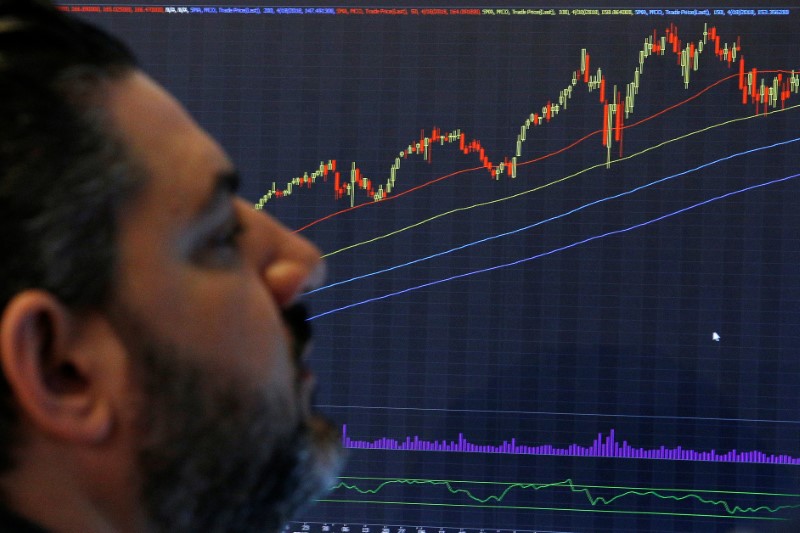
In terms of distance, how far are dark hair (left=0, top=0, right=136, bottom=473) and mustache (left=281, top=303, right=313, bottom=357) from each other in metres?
0.09

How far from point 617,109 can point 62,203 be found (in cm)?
151

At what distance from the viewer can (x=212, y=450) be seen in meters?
0.38

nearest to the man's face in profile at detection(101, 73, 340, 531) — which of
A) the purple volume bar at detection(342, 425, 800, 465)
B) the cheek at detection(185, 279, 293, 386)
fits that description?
the cheek at detection(185, 279, 293, 386)

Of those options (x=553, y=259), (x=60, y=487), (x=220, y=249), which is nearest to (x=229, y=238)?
(x=220, y=249)

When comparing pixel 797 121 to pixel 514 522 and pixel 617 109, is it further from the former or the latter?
pixel 514 522

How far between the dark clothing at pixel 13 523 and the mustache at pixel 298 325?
12cm

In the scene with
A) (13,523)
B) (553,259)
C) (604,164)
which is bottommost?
(13,523)

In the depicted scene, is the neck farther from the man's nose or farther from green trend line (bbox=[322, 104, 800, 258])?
green trend line (bbox=[322, 104, 800, 258])

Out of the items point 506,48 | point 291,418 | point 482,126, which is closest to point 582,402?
point 482,126

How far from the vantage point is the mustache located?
417 mm

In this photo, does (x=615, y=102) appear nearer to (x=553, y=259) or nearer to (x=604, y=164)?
(x=604, y=164)

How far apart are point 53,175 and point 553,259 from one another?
143 cm

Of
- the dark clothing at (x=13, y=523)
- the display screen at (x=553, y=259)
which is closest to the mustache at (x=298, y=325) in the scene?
the dark clothing at (x=13, y=523)

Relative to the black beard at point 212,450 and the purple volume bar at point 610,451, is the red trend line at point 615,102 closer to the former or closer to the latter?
the purple volume bar at point 610,451
